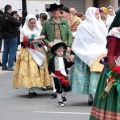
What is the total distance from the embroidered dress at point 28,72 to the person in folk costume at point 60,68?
1264 millimetres

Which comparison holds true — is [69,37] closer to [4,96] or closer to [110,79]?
[4,96]

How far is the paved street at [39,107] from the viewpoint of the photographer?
32.2ft

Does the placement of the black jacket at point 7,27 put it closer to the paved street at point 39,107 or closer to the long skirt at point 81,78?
the paved street at point 39,107

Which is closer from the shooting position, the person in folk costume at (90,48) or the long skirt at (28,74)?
the person in folk costume at (90,48)

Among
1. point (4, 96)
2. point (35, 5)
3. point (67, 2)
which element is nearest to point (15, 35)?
point (4, 96)

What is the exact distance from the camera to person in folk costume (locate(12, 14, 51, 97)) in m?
12.2

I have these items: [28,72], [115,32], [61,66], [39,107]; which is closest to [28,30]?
[28,72]

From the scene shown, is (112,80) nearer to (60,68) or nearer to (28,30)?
(60,68)

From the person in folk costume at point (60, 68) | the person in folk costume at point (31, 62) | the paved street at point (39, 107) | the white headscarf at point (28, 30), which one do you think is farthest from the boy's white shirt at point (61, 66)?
the white headscarf at point (28, 30)

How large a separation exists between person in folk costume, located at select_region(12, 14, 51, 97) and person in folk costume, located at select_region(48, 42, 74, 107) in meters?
1.22

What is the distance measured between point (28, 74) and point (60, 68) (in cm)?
146

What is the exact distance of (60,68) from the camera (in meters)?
11.0

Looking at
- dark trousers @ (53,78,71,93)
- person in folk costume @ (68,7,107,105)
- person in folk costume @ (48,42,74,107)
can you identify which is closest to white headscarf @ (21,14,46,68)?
person in folk costume @ (48,42,74,107)

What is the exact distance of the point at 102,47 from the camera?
10641 mm
